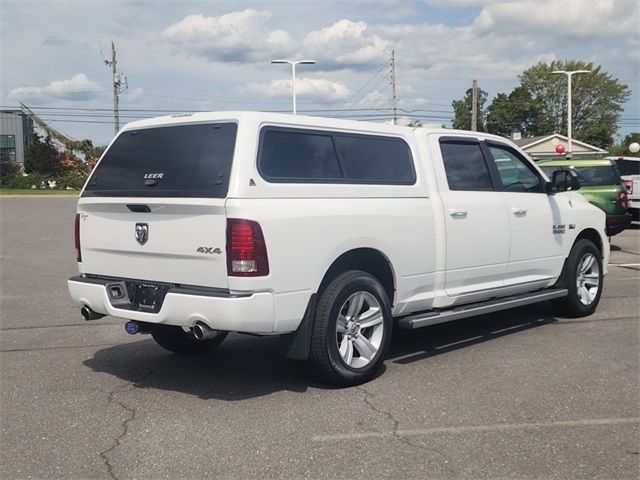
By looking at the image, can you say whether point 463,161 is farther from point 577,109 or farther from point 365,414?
point 577,109

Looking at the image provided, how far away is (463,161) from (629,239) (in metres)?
11.8

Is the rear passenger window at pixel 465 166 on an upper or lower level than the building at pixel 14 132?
lower

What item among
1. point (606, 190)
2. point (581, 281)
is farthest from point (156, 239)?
point (606, 190)

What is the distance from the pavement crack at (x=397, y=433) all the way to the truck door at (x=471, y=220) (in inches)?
58.8

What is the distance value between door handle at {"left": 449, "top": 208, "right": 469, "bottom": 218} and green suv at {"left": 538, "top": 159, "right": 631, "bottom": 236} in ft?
25.7

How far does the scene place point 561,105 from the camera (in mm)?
89688

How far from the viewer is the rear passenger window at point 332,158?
5039mm

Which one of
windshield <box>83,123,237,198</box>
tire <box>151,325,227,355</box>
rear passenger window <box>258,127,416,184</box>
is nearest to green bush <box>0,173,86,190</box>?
tire <box>151,325,227,355</box>

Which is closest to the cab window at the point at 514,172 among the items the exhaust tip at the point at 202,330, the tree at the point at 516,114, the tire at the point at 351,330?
the tire at the point at 351,330

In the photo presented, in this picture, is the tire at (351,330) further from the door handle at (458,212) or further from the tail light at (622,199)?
the tail light at (622,199)

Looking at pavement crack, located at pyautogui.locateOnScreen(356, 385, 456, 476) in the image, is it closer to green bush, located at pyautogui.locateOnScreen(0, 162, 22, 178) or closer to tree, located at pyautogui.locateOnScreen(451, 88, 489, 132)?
green bush, located at pyautogui.locateOnScreen(0, 162, 22, 178)

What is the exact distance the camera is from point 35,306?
8.84 metres

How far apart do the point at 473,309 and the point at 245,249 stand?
250cm

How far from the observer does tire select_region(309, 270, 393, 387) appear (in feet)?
16.7
